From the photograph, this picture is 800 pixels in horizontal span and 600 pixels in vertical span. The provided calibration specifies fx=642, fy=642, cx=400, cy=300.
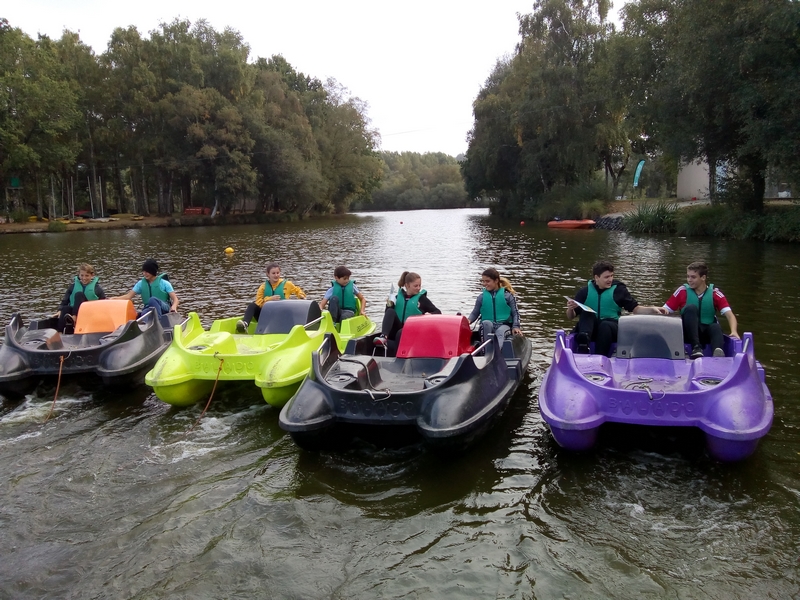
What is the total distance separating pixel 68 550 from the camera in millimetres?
4715

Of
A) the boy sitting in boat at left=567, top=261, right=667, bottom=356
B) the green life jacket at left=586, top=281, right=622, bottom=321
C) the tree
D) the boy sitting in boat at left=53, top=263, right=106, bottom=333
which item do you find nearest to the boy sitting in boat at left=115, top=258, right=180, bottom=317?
the boy sitting in boat at left=53, top=263, right=106, bottom=333

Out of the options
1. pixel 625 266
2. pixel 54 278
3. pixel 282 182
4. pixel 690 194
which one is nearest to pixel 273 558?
pixel 625 266

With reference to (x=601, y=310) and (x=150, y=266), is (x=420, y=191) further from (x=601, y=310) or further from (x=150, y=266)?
(x=601, y=310)

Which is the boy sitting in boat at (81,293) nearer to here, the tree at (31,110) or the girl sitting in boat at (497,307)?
the girl sitting in boat at (497,307)

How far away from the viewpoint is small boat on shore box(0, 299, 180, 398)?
7844 mm

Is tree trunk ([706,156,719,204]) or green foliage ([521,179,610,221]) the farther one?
green foliage ([521,179,610,221])

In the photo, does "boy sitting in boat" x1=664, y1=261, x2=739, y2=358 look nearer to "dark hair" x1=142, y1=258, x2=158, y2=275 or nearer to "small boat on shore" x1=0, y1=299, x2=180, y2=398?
"small boat on shore" x1=0, y1=299, x2=180, y2=398

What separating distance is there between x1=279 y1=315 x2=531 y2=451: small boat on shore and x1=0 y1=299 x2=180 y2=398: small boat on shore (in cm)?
297

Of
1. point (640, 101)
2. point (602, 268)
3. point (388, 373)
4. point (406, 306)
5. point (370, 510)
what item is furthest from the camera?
point (640, 101)

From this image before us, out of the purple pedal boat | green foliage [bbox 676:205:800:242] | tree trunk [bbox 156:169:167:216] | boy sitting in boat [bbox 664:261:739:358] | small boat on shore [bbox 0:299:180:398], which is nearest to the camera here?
the purple pedal boat

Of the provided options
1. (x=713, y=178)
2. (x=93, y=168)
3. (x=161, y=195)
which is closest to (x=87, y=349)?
(x=713, y=178)

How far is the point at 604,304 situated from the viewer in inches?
296

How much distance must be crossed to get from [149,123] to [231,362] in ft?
168

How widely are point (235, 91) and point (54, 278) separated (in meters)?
37.7
